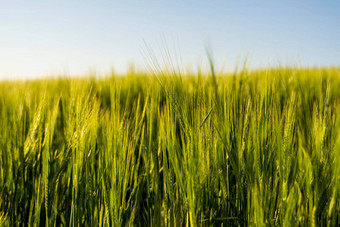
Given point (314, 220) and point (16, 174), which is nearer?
point (314, 220)

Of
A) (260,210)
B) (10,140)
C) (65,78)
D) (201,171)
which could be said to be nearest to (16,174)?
(10,140)

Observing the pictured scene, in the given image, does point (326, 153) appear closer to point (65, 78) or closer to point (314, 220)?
point (314, 220)

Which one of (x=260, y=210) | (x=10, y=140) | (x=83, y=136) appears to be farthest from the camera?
(x=10, y=140)

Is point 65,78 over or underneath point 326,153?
over

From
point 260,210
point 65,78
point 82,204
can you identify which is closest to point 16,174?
point 82,204

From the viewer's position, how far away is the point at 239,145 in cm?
65

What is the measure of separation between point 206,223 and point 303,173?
24cm

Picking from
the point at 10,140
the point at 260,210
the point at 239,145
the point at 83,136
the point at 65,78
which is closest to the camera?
the point at 260,210

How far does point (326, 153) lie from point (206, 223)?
1.05 ft

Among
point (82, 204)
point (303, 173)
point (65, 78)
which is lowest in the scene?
point (82, 204)

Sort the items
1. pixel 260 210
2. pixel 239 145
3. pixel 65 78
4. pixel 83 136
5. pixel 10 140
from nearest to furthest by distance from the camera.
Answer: pixel 260 210
pixel 239 145
pixel 83 136
pixel 10 140
pixel 65 78

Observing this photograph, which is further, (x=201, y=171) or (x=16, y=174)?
(x=16, y=174)

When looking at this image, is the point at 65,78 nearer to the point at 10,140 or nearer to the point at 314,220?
the point at 10,140

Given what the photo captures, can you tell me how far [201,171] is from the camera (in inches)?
24.3
